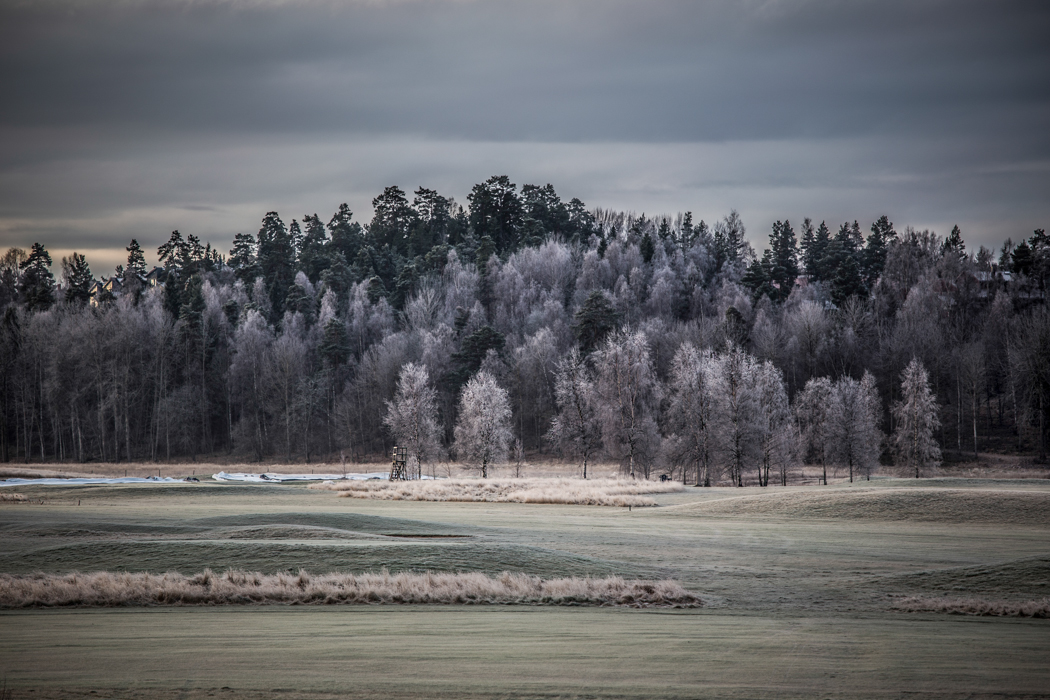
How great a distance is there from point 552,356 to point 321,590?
83361 millimetres

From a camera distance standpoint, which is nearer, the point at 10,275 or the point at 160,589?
the point at 160,589

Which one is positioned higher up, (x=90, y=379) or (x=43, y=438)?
(x=90, y=379)

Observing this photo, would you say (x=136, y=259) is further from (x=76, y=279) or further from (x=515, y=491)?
(x=515, y=491)

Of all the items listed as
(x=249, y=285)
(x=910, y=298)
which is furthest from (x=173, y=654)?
(x=249, y=285)

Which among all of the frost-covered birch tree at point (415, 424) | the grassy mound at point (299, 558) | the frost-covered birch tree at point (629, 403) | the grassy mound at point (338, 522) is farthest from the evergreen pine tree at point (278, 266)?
the grassy mound at point (299, 558)

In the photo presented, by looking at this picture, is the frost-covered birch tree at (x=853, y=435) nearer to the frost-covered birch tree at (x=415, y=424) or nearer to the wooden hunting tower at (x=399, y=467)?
the frost-covered birch tree at (x=415, y=424)

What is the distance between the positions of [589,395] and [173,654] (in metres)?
65.1

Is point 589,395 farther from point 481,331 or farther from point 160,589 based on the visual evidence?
point 160,589

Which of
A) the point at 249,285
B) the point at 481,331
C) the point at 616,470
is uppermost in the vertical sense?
the point at 249,285

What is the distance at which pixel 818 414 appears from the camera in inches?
2931

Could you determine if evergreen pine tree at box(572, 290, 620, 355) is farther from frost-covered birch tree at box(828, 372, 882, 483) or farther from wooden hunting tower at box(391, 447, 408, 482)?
wooden hunting tower at box(391, 447, 408, 482)

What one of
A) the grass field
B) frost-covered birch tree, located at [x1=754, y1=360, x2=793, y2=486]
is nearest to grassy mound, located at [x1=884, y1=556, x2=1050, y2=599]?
the grass field

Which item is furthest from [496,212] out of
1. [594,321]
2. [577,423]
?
[577,423]

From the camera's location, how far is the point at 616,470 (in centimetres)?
7906
